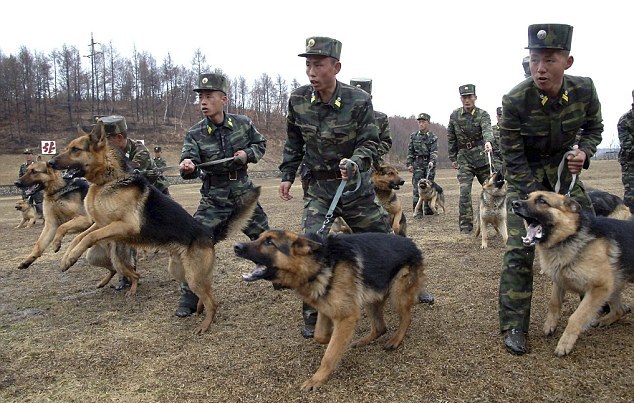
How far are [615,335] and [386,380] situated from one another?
7.34 feet

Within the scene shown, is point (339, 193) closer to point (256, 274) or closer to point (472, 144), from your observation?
point (256, 274)

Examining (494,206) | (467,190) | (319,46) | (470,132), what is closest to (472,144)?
(470,132)

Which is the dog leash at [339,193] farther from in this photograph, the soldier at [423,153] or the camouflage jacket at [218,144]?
the soldier at [423,153]

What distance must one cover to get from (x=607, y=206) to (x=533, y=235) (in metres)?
3.76

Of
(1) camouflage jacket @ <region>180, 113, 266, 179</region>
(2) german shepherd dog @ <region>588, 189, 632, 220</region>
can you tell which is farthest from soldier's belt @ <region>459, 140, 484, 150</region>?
(1) camouflage jacket @ <region>180, 113, 266, 179</region>

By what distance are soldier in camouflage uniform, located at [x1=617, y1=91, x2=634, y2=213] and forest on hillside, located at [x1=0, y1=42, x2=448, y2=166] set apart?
5896 centimetres

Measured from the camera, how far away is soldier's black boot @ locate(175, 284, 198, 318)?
5598 millimetres

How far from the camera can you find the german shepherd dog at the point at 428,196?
523 inches

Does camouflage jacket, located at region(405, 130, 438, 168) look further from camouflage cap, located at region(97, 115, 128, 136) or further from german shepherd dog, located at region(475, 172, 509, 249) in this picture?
camouflage cap, located at region(97, 115, 128, 136)

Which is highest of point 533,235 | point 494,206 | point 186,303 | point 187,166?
point 187,166

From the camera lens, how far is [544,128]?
4.26 metres

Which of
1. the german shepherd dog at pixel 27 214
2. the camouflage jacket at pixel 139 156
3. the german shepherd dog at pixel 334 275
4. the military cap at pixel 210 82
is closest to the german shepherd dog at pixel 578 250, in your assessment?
the german shepherd dog at pixel 334 275

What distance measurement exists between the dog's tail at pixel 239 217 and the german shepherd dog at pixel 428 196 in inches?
328

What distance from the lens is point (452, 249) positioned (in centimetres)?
864
